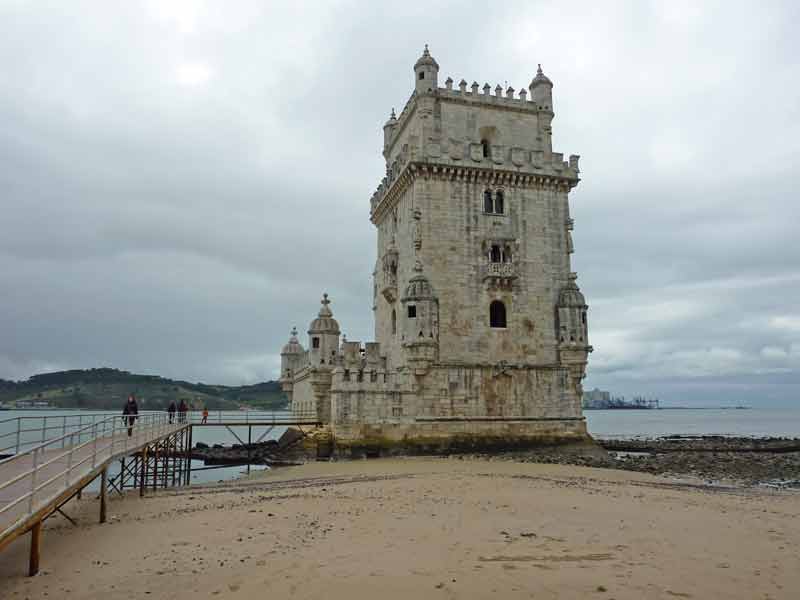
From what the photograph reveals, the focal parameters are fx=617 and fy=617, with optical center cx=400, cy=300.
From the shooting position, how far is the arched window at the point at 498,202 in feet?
99.7

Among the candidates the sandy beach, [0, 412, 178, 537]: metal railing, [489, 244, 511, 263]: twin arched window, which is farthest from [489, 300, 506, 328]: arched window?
[0, 412, 178, 537]: metal railing

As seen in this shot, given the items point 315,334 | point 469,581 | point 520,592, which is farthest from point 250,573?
point 315,334

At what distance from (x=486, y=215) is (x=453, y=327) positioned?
5.83 metres

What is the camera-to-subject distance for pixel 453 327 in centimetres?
2858

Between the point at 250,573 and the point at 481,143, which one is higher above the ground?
the point at 481,143

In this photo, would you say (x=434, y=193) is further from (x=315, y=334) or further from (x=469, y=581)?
(x=469, y=581)

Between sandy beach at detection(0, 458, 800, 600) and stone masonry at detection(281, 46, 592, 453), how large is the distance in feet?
31.5

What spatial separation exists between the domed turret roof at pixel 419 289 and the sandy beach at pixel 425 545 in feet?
37.0

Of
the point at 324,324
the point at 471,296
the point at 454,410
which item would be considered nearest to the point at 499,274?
the point at 471,296

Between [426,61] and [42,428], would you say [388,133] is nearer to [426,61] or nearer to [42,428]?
[426,61]

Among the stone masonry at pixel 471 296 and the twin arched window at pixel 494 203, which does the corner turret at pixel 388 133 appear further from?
the twin arched window at pixel 494 203

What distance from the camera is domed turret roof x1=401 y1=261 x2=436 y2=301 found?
2781 centimetres

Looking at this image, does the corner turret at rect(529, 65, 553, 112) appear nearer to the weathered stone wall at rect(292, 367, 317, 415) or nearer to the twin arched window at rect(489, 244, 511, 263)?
the twin arched window at rect(489, 244, 511, 263)

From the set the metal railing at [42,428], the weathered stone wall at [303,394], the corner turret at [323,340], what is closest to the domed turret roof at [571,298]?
the corner turret at [323,340]
